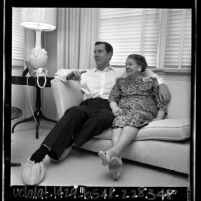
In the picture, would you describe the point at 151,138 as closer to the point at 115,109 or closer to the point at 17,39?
the point at 115,109

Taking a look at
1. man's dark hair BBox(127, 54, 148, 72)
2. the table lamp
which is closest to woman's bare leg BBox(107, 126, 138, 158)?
man's dark hair BBox(127, 54, 148, 72)

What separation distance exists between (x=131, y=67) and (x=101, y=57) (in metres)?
0.12

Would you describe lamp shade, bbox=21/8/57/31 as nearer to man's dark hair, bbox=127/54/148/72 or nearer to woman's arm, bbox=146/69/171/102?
man's dark hair, bbox=127/54/148/72

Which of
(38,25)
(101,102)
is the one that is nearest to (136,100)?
(101,102)

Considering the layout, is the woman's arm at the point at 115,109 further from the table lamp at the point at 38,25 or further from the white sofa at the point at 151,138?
the table lamp at the point at 38,25

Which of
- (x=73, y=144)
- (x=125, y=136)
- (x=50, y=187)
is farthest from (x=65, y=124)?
(x=50, y=187)

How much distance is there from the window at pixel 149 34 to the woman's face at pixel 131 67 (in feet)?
0.07

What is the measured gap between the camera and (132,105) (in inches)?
43.3

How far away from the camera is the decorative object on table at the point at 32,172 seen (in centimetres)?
71

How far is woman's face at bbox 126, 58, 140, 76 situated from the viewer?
893 millimetres
